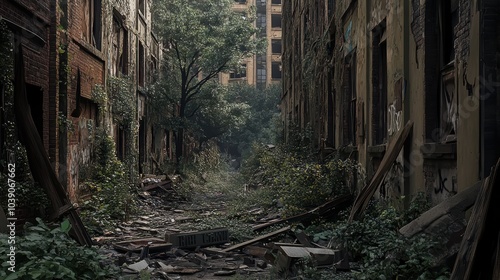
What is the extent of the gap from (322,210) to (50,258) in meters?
6.02

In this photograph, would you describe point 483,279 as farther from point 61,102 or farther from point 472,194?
point 61,102

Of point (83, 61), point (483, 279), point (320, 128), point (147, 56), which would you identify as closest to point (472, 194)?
point (483, 279)

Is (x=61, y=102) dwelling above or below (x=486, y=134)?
above

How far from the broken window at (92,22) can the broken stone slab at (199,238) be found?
5828mm

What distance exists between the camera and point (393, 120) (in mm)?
8328

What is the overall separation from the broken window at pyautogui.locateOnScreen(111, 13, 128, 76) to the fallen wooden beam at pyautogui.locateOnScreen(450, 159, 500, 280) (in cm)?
1282

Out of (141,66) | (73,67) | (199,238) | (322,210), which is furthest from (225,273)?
(141,66)

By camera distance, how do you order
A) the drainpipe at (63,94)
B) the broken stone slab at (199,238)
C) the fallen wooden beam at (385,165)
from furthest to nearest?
the drainpipe at (63,94), the broken stone slab at (199,238), the fallen wooden beam at (385,165)

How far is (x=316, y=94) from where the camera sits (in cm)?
1645

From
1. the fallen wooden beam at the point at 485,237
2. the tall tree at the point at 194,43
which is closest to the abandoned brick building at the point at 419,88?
the fallen wooden beam at the point at 485,237

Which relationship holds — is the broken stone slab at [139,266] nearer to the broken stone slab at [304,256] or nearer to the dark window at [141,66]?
the broken stone slab at [304,256]

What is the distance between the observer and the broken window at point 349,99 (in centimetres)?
1171

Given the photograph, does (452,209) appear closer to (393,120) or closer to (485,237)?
(485,237)

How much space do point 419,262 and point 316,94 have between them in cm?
1153
